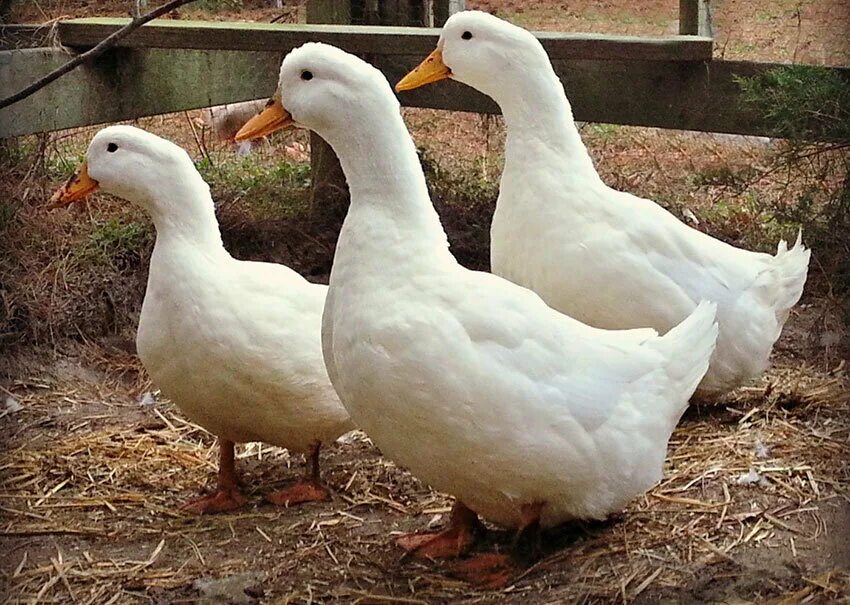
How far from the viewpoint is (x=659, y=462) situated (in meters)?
2.51

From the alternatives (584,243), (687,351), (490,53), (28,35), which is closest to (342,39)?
(490,53)

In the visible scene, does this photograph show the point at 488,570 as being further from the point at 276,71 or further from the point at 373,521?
the point at 276,71

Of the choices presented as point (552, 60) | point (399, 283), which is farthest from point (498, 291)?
point (552, 60)

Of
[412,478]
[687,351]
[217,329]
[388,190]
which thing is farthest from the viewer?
[412,478]

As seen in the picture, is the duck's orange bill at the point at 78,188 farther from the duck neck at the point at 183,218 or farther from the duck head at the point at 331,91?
the duck head at the point at 331,91

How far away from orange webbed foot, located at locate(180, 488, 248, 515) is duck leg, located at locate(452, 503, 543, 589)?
75 cm

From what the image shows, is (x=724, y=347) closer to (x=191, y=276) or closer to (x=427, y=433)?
(x=427, y=433)

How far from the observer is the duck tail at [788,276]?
3.36m

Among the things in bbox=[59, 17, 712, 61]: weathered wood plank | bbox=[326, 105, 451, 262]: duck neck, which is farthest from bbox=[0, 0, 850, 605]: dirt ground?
bbox=[326, 105, 451, 262]: duck neck

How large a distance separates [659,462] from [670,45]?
68.3 inches

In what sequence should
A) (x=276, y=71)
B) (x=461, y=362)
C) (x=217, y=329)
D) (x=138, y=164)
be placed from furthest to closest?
1. (x=276, y=71)
2. (x=138, y=164)
3. (x=217, y=329)
4. (x=461, y=362)

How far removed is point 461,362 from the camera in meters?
2.27

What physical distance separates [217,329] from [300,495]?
0.54 meters

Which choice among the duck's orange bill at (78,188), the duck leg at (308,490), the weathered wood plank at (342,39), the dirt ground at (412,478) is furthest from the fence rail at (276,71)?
the duck leg at (308,490)
